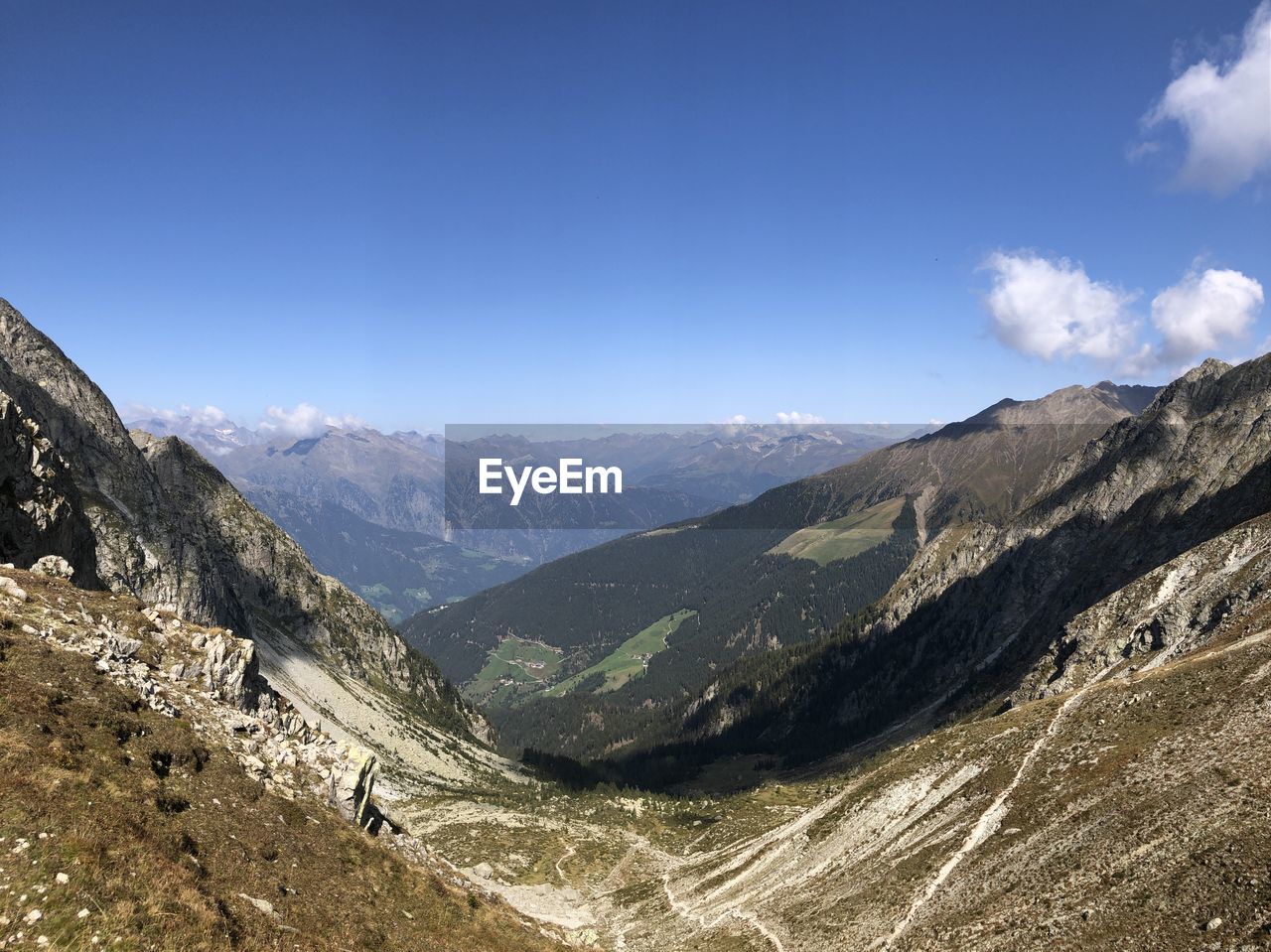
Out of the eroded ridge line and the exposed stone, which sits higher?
the exposed stone

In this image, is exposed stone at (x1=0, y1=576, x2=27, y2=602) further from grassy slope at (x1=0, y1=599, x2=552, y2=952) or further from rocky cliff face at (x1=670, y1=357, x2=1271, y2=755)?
rocky cliff face at (x1=670, y1=357, x2=1271, y2=755)

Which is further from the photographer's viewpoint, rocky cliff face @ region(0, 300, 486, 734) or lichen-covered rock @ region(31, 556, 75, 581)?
rocky cliff face @ region(0, 300, 486, 734)

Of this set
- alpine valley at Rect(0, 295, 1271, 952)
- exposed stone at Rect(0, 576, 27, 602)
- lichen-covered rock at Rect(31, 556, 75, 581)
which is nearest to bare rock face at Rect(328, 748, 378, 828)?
alpine valley at Rect(0, 295, 1271, 952)

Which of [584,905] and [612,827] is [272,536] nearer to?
[612,827]

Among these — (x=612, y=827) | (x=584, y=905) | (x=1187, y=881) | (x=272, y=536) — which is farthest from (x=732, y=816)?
(x=272, y=536)

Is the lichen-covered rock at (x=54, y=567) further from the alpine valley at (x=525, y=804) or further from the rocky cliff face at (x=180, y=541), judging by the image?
the rocky cliff face at (x=180, y=541)

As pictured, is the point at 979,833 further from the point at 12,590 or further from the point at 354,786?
the point at 12,590

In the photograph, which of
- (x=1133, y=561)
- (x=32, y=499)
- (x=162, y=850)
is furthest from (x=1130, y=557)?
(x=32, y=499)
